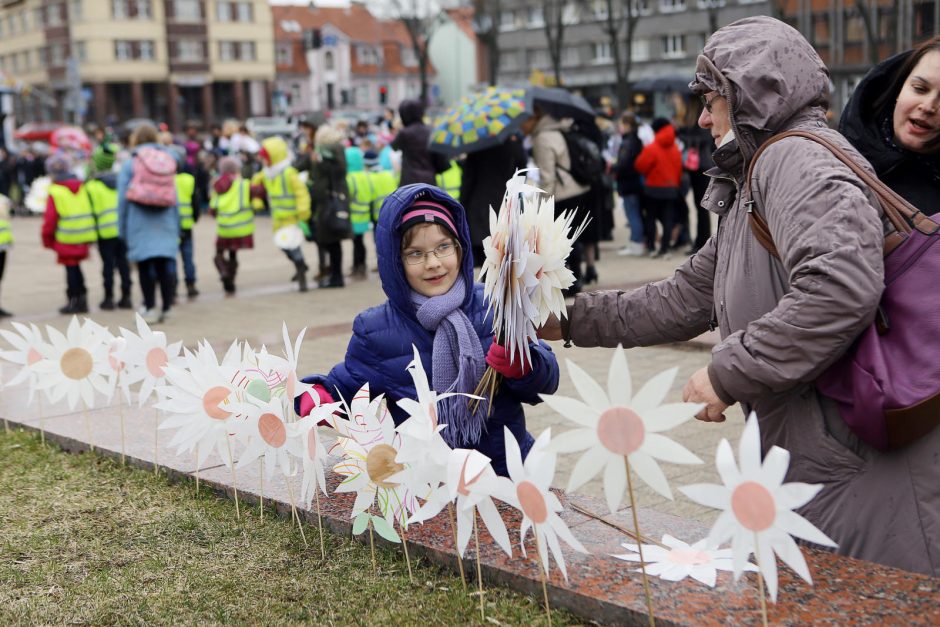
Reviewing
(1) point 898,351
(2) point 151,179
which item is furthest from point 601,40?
(1) point 898,351

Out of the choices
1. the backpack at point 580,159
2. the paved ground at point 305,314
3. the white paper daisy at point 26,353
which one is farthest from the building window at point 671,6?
the white paper daisy at point 26,353

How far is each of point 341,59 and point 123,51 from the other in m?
23.2

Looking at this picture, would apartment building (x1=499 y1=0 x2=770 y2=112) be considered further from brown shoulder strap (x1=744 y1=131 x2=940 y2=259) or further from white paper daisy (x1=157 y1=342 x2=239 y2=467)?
brown shoulder strap (x1=744 y1=131 x2=940 y2=259)

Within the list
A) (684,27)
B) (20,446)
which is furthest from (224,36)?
(20,446)

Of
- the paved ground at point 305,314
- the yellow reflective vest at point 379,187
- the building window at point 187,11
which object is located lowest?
the paved ground at point 305,314

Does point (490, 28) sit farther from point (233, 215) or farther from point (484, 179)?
point (484, 179)

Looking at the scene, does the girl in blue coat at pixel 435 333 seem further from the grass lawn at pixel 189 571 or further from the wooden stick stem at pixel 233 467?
the grass lawn at pixel 189 571

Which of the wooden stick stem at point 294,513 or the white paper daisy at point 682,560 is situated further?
the wooden stick stem at point 294,513

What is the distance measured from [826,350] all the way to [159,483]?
9.49ft

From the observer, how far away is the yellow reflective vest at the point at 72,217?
449 inches

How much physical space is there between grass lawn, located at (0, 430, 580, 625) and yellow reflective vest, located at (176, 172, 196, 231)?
821cm

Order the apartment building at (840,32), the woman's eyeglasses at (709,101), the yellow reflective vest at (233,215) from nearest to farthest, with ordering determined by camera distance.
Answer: the woman's eyeglasses at (709,101)
the yellow reflective vest at (233,215)
the apartment building at (840,32)

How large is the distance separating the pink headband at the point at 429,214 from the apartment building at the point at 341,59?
3865 inches

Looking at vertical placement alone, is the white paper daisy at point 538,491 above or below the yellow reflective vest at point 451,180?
below
